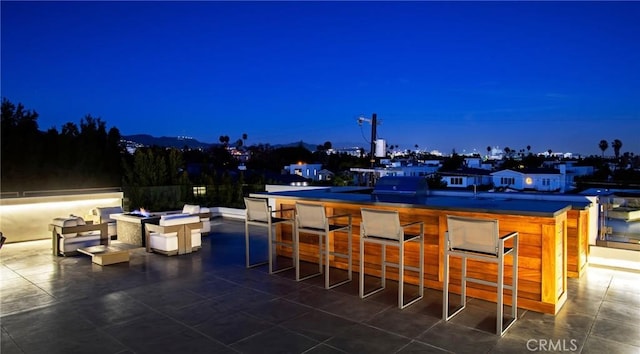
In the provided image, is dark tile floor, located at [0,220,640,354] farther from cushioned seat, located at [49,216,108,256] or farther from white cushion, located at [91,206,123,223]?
white cushion, located at [91,206,123,223]

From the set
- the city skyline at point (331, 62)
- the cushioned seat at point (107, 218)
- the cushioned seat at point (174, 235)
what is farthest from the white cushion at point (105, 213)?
the city skyline at point (331, 62)

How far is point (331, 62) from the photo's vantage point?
57.6ft

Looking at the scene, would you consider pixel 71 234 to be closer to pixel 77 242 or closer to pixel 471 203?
pixel 77 242

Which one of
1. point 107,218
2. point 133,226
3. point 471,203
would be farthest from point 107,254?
point 471,203

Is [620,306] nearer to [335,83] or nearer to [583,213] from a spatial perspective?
[583,213]

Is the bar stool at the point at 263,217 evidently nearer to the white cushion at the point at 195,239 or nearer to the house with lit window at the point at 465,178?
the white cushion at the point at 195,239

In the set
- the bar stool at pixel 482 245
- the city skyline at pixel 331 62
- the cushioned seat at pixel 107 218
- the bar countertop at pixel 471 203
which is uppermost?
the city skyline at pixel 331 62

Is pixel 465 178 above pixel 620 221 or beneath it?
above

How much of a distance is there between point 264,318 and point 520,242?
8.26 ft

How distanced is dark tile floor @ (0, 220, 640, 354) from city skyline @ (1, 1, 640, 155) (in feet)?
27.5

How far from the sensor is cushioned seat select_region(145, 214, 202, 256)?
6.09m

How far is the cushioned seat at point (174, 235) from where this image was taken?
609 centimetres

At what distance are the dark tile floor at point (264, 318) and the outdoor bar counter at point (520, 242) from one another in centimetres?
19

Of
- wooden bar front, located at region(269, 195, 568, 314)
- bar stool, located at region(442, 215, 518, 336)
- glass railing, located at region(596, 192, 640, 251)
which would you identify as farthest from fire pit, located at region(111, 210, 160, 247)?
glass railing, located at region(596, 192, 640, 251)
